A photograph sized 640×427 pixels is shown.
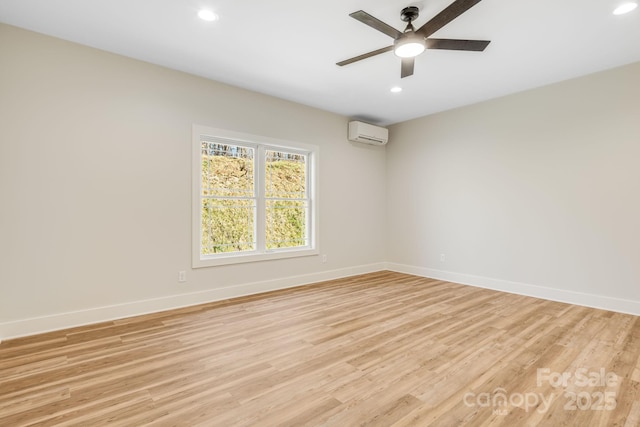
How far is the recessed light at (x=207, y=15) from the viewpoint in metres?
2.64

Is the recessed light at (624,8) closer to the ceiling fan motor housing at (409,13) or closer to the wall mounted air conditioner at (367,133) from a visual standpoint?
the ceiling fan motor housing at (409,13)

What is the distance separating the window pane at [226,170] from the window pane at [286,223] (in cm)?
50

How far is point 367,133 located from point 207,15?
3482 millimetres

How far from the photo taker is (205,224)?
4.11 m

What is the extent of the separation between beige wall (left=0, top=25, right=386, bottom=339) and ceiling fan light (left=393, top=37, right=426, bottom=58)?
238cm

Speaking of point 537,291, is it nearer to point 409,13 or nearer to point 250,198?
point 409,13

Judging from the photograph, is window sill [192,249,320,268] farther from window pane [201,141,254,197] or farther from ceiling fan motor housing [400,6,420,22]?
ceiling fan motor housing [400,6,420,22]

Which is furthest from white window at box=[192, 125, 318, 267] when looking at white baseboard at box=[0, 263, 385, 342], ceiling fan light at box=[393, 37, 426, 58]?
ceiling fan light at box=[393, 37, 426, 58]

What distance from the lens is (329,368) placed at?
7.63 feet

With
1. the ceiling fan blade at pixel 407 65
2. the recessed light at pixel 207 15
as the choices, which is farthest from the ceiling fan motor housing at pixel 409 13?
the recessed light at pixel 207 15

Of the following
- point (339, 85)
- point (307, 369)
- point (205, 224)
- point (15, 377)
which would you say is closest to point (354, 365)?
point (307, 369)

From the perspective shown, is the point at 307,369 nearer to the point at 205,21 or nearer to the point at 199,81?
the point at 205,21

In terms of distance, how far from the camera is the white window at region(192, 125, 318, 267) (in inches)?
161

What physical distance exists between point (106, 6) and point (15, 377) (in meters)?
2.95
